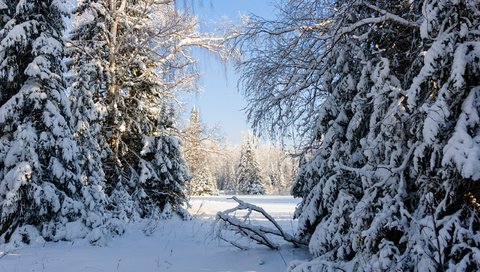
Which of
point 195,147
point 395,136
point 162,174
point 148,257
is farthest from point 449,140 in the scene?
point 195,147

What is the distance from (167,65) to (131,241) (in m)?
7.02

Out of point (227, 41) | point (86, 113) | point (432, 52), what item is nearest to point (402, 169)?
point (432, 52)

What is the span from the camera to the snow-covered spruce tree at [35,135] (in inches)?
310

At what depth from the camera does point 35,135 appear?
26.7ft

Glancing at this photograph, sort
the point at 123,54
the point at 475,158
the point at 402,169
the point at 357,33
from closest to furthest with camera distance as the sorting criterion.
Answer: the point at 475,158 < the point at 402,169 < the point at 357,33 < the point at 123,54

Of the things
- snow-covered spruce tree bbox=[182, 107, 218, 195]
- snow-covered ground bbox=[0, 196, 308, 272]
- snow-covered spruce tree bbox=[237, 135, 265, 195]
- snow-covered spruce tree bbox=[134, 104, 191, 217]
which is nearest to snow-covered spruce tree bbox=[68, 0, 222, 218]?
snow-covered spruce tree bbox=[134, 104, 191, 217]

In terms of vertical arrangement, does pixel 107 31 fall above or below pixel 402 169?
above

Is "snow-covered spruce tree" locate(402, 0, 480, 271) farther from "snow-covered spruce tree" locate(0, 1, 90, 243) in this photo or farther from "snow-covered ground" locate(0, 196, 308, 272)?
"snow-covered spruce tree" locate(0, 1, 90, 243)

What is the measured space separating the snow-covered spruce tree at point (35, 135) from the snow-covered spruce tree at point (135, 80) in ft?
8.49

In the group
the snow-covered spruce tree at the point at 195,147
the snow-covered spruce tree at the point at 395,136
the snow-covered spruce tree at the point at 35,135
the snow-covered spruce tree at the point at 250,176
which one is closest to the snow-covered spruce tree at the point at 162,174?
the snow-covered spruce tree at the point at 195,147

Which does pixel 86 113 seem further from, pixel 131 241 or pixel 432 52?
pixel 432 52

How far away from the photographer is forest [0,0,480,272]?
3.46m

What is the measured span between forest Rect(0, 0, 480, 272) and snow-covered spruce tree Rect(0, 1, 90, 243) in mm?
32

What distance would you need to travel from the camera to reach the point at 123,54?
13062 millimetres
